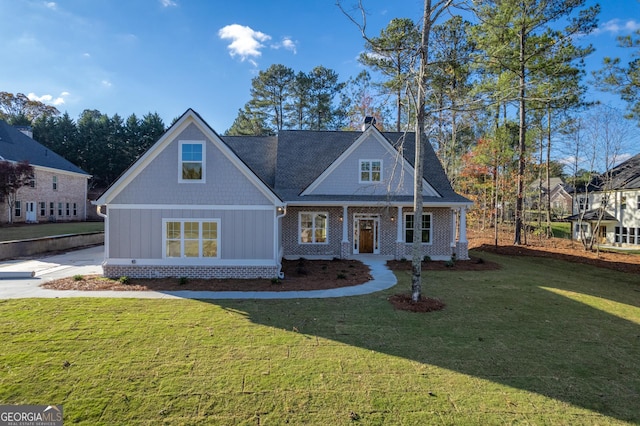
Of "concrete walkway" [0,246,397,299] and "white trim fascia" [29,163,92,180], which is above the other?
"white trim fascia" [29,163,92,180]

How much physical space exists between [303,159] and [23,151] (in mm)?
30274

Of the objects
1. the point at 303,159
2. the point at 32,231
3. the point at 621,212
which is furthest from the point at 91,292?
the point at 621,212

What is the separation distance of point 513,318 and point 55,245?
69.7ft

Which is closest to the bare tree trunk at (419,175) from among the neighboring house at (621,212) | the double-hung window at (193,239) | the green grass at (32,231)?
the double-hung window at (193,239)

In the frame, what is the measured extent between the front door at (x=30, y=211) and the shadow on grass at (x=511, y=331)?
1278 inches

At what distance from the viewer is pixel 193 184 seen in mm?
10688

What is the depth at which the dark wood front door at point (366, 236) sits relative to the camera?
53.9 feet

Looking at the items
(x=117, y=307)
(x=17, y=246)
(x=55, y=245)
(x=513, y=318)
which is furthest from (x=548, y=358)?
(x=55, y=245)

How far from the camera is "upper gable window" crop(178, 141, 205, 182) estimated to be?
10602 millimetres

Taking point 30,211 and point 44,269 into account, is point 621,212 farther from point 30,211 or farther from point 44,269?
point 30,211

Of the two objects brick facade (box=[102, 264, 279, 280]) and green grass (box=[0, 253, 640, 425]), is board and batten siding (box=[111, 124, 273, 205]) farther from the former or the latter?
green grass (box=[0, 253, 640, 425])

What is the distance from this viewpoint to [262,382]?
4.52m

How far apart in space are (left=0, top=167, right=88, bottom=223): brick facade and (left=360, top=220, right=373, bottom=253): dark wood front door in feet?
103

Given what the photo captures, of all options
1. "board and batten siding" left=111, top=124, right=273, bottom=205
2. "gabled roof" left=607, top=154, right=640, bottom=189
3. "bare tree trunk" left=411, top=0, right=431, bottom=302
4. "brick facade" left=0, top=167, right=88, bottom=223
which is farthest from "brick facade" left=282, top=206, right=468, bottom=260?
"brick facade" left=0, top=167, right=88, bottom=223
